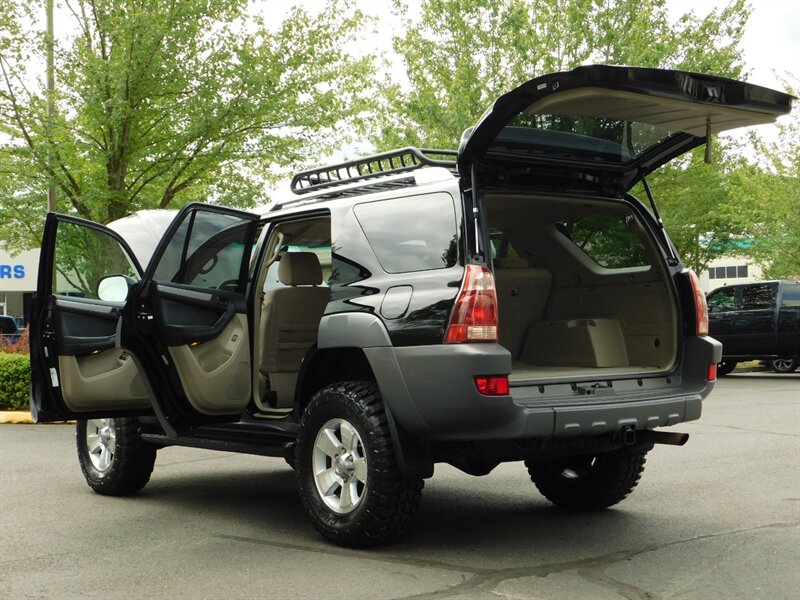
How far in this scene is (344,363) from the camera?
20.0ft

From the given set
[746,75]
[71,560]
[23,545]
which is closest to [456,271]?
[71,560]

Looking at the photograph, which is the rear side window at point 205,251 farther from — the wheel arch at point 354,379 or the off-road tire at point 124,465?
the off-road tire at point 124,465

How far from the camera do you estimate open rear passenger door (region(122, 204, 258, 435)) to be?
6.31m

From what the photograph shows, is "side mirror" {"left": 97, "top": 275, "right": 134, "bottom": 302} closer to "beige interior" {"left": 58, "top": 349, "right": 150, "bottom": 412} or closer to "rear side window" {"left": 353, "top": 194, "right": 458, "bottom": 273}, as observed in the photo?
"beige interior" {"left": 58, "top": 349, "right": 150, "bottom": 412}

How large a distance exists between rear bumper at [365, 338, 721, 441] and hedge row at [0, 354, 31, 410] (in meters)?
9.85

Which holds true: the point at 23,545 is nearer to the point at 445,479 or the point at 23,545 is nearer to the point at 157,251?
the point at 157,251

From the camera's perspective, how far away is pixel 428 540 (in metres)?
6.01

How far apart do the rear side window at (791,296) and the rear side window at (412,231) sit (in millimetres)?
16041

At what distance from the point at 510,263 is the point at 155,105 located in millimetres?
10609

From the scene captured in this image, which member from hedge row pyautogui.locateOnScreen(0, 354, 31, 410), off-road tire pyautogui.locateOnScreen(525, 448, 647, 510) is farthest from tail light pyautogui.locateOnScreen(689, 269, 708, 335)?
hedge row pyautogui.locateOnScreen(0, 354, 31, 410)

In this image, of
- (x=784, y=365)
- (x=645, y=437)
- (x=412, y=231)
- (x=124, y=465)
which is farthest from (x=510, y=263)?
(x=784, y=365)


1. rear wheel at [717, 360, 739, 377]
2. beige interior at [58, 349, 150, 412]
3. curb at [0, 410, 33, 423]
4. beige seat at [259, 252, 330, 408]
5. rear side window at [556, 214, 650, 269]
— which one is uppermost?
rear side window at [556, 214, 650, 269]

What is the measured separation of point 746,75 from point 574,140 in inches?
753

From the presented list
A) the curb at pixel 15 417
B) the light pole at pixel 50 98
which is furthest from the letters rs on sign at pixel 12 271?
the curb at pixel 15 417
